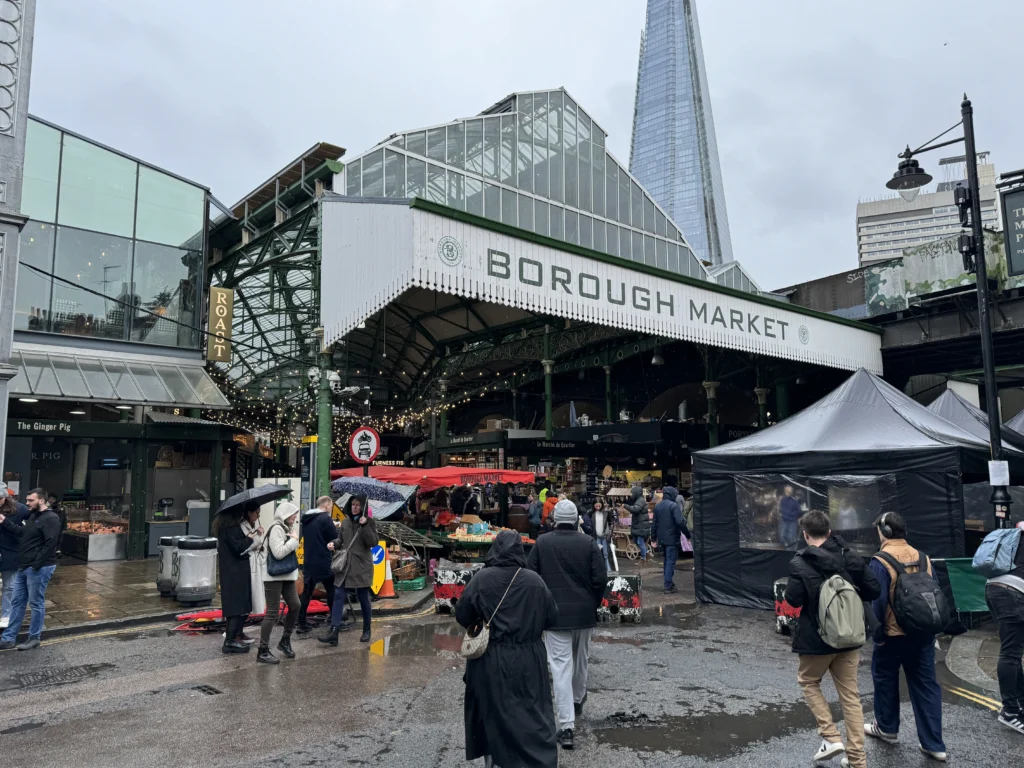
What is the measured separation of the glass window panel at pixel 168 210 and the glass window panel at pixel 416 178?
570cm

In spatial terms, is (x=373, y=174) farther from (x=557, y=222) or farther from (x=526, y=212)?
(x=557, y=222)

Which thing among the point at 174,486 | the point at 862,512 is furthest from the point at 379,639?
the point at 174,486

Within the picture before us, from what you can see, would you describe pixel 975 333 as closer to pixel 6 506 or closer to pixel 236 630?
pixel 236 630

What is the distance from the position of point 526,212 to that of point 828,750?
22.1 meters

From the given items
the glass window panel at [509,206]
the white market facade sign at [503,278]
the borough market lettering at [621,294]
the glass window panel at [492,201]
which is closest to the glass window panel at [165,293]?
the white market facade sign at [503,278]

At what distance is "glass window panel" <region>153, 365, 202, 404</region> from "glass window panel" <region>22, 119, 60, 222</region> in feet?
14.3

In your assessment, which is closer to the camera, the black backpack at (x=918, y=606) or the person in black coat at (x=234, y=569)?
the black backpack at (x=918, y=606)

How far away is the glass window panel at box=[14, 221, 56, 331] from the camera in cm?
1672

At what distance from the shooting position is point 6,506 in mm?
8844

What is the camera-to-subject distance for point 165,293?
18.8m

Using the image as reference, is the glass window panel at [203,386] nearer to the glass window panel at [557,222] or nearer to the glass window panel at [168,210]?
the glass window panel at [168,210]

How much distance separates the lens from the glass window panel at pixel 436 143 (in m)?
22.1

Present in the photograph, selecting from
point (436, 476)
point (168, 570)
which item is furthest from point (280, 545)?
point (436, 476)

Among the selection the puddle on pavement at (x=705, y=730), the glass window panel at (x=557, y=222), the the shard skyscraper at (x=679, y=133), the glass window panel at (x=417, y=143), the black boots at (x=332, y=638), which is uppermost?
the the shard skyscraper at (x=679, y=133)
